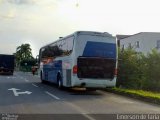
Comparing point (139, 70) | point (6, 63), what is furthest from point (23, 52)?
point (139, 70)

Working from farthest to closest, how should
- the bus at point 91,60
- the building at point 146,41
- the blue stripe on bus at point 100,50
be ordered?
the building at point 146,41 < the blue stripe on bus at point 100,50 < the bus at point 91,60

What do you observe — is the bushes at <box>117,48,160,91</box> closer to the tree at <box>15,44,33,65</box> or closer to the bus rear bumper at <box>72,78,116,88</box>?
the bus rear bumper at <box>72,78,116,88</box>

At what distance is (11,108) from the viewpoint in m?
16.2

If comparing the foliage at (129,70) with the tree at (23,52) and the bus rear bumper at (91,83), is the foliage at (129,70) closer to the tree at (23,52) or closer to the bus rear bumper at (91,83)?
the bus rear bumper at (91,83)

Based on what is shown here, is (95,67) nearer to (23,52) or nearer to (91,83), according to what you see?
(91,83)

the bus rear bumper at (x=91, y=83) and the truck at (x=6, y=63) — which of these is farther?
the truck at (x=6, y=63)

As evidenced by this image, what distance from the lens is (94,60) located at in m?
24.7

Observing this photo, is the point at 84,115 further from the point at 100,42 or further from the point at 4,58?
the point at 4,58

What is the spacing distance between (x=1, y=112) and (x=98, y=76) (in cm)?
1052

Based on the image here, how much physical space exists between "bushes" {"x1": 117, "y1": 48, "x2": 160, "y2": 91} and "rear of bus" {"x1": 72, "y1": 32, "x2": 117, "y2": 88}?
5.35m

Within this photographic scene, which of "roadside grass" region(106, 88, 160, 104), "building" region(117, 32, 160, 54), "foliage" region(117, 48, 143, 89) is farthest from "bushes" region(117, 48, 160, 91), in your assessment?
"building" region(117, 32, 160, 54)

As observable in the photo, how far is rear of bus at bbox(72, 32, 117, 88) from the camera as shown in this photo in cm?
2452

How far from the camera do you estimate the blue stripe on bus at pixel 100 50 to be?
24688 mm

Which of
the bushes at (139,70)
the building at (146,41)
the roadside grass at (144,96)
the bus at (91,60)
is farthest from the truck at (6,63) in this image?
the roadside grass at (144,96)
